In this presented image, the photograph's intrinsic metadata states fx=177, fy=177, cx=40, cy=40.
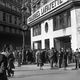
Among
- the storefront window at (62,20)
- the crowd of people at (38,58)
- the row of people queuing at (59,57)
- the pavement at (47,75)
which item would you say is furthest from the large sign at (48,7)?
the pavement at (47,75)

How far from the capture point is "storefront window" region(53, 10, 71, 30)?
2173 cm

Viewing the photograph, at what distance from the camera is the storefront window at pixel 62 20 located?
71.3ft

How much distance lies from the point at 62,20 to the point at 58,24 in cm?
108

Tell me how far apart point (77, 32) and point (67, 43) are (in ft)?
16.2

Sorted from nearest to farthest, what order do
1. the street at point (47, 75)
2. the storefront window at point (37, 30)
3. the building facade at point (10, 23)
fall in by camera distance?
the street at point (47, 75), the storefront window at point (37, 30), the building facade at point (10, 23)

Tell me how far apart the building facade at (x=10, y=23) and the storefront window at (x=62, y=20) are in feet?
72.8

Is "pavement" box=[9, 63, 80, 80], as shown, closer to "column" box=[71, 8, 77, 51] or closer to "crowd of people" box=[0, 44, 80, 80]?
"crowd of people" box=[0, 44, 80, 80]

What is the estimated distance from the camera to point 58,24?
947 inches

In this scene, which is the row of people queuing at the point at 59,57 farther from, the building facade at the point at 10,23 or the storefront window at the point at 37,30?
the building facade at the point at 10,23

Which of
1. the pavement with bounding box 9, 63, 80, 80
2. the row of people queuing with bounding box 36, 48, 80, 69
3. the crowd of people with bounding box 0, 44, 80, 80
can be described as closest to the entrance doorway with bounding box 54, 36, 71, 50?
the crowd of people with bounding box 0, 44, 80, 80

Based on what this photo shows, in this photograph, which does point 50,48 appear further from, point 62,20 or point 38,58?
point 38,58

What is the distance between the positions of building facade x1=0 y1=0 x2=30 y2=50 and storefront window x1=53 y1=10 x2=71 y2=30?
22.2 m

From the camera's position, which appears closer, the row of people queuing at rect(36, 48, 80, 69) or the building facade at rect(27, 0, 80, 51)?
the row of people queuing at rect(36, 48, 80, 69)

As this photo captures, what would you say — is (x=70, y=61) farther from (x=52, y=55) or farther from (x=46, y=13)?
(x=46, y=13)
